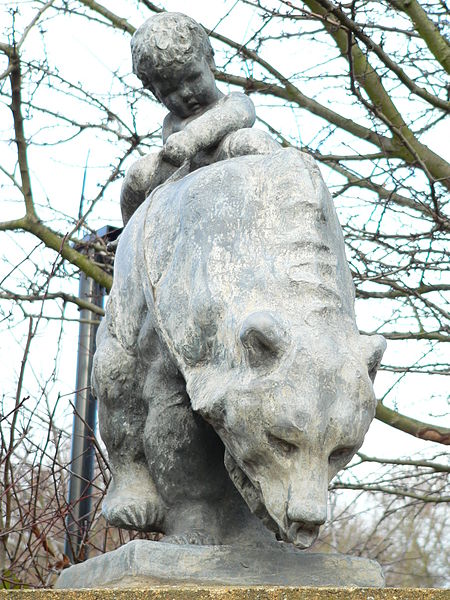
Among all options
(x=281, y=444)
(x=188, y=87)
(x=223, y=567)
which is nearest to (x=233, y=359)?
(x=281, y=444)

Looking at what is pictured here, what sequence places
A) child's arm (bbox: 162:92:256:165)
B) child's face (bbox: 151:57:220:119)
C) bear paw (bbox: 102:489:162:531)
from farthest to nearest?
child's face (bbox: 151:57:220:119), child's arm (bbox: 162:92:256:165), bear paw (bbox: 102:489:162:531)

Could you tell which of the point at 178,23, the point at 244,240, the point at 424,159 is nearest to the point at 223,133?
the point at 178,23

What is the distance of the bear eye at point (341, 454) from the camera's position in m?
2.51

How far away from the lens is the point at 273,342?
2494 mm

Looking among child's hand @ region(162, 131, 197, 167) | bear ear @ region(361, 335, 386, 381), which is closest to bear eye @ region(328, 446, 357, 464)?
bear ear @ region(361, 335, 386, 381)

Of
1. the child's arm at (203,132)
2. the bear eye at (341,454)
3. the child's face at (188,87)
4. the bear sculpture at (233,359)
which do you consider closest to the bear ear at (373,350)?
A: the bear sculpture at (233,359)

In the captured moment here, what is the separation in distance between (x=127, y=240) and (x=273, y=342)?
0.87 metres

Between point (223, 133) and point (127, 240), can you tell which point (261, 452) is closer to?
point (127, 240)

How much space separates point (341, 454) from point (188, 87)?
4.83 feet

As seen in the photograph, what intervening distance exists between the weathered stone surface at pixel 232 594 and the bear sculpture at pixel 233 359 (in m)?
0.14

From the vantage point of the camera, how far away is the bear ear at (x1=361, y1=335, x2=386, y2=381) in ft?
8.59

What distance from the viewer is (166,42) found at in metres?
3.38

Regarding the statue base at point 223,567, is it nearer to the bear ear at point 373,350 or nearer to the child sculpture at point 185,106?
the bear ear at point 373,350

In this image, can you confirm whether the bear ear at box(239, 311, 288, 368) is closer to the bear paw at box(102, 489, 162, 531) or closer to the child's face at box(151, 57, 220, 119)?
the bear paw at box(102, 489, 162, 531)
